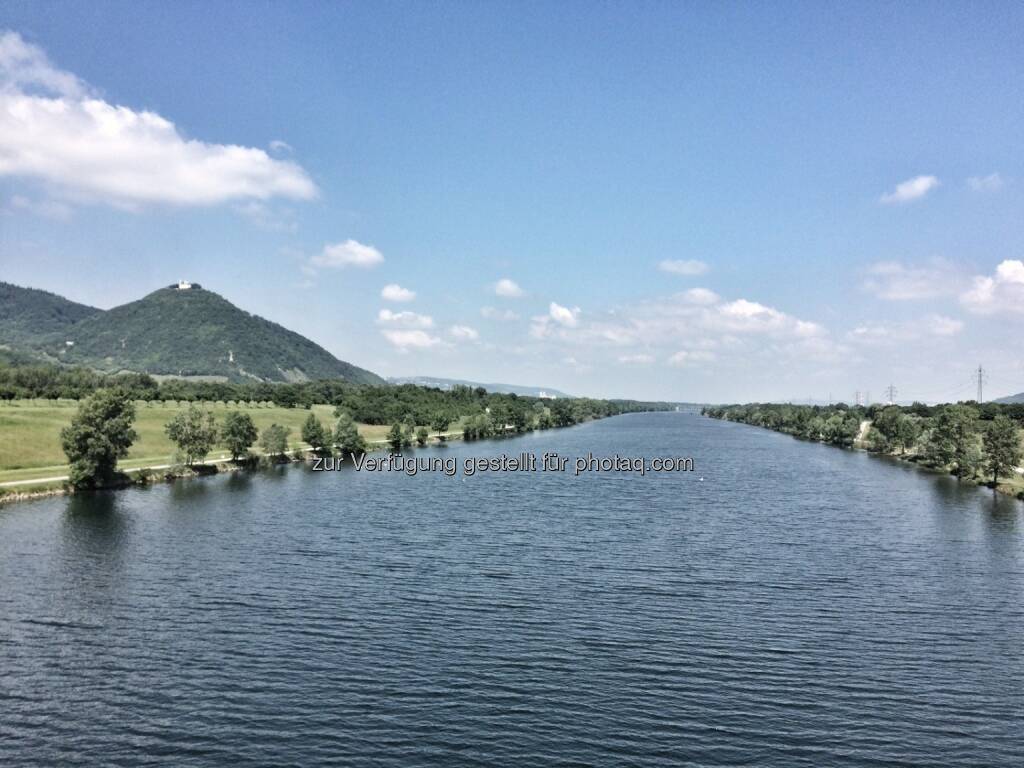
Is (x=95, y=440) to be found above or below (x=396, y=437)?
above

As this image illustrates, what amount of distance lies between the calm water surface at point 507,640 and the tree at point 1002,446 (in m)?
37.6

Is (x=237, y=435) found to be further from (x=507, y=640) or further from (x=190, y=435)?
(x=507, y=640)

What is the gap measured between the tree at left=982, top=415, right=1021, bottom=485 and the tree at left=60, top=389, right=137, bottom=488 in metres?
135

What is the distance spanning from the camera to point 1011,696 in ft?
111

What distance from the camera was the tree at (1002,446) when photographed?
4294 inches

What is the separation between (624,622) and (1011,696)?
20.0 metres

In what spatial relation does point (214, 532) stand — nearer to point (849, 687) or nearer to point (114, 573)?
point (114, 573)

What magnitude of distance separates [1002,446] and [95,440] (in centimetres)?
13808

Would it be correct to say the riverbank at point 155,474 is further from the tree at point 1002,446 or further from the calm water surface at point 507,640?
the tree at point 1002,446

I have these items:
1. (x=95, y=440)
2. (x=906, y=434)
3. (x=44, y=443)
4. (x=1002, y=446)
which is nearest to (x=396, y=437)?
(x=44, y=443)

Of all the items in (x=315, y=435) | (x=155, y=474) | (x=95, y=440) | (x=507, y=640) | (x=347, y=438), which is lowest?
(x=507, y=640)

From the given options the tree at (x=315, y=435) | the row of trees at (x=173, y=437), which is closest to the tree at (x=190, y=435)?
the row of trees at (x=173, y=437)

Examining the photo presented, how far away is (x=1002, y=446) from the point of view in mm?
109750

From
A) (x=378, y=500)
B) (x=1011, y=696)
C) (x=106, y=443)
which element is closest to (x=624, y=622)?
(x=1011, y=696)
